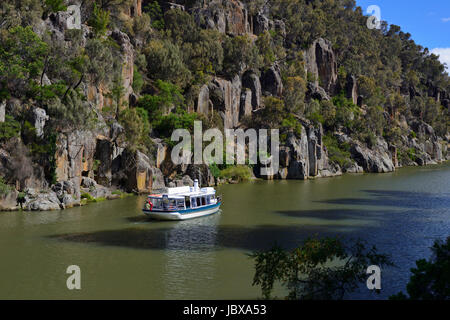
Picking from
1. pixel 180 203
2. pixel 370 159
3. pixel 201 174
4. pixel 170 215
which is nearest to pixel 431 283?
pixel 170 215

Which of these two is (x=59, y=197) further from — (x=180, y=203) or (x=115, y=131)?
(x=180, y=203)

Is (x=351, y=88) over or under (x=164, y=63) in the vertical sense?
over

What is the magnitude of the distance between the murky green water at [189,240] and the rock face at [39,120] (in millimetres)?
10107

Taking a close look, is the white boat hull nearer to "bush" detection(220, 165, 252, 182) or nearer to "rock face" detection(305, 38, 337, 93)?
"bush" detection(220, 165, 252, 182)

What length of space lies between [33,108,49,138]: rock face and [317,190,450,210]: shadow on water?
35060 millimetres

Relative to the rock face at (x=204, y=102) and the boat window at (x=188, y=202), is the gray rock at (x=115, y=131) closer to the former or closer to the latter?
the boat window at (x=188, y=202)

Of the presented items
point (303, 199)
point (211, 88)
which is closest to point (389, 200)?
point (303, 199)

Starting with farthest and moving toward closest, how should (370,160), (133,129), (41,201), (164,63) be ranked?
1. (370,160)
2. (164,63)
3. (133,129)
4. (41,201)

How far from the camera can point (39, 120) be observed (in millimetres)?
48406

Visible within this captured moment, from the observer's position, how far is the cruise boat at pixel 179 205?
41875 millimetres

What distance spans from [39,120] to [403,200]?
151 feet

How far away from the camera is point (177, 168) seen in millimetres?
66562

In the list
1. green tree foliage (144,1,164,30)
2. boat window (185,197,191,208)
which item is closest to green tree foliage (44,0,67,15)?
green tree foliage (144,1,164,30)

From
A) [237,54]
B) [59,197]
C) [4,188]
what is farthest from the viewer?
[237,54]
